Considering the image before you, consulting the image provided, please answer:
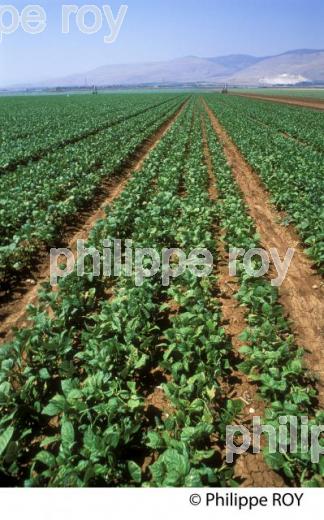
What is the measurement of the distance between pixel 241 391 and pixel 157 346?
1.21m

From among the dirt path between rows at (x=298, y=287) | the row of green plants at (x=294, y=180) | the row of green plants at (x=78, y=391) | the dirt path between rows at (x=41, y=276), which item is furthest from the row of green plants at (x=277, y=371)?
the dirt path between rows at (x=41, y=276)

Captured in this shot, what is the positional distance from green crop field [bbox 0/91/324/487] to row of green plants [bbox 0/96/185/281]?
2.4 inches

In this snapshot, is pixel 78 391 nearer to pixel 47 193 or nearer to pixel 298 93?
pixel 47 193

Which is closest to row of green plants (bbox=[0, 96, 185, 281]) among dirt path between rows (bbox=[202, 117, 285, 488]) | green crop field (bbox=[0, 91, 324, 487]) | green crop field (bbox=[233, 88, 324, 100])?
green crop field (bbox=[0, 91, 324, 487])

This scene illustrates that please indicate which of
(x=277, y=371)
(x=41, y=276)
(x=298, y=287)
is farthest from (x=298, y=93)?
(x=277, y=371)

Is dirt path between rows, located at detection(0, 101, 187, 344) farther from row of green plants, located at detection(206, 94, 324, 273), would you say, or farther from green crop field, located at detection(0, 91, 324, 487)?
row of green plants, located at detection(206, 94, 324, 273)

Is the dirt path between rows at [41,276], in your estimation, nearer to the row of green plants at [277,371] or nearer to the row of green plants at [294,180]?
the row of green plants at [277,371]

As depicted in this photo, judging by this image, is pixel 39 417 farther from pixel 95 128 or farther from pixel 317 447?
pixel 95 128

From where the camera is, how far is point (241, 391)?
4.34 m

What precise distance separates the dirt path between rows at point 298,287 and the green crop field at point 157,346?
0.03 m

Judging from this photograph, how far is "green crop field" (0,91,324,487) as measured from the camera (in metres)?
3.31

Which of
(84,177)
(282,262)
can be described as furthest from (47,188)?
(282,262)

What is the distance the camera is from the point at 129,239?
7730 millimetres

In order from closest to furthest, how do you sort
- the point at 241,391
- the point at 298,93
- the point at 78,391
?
the point at 78,391 < the point at 241,391 < the point at 298,93
